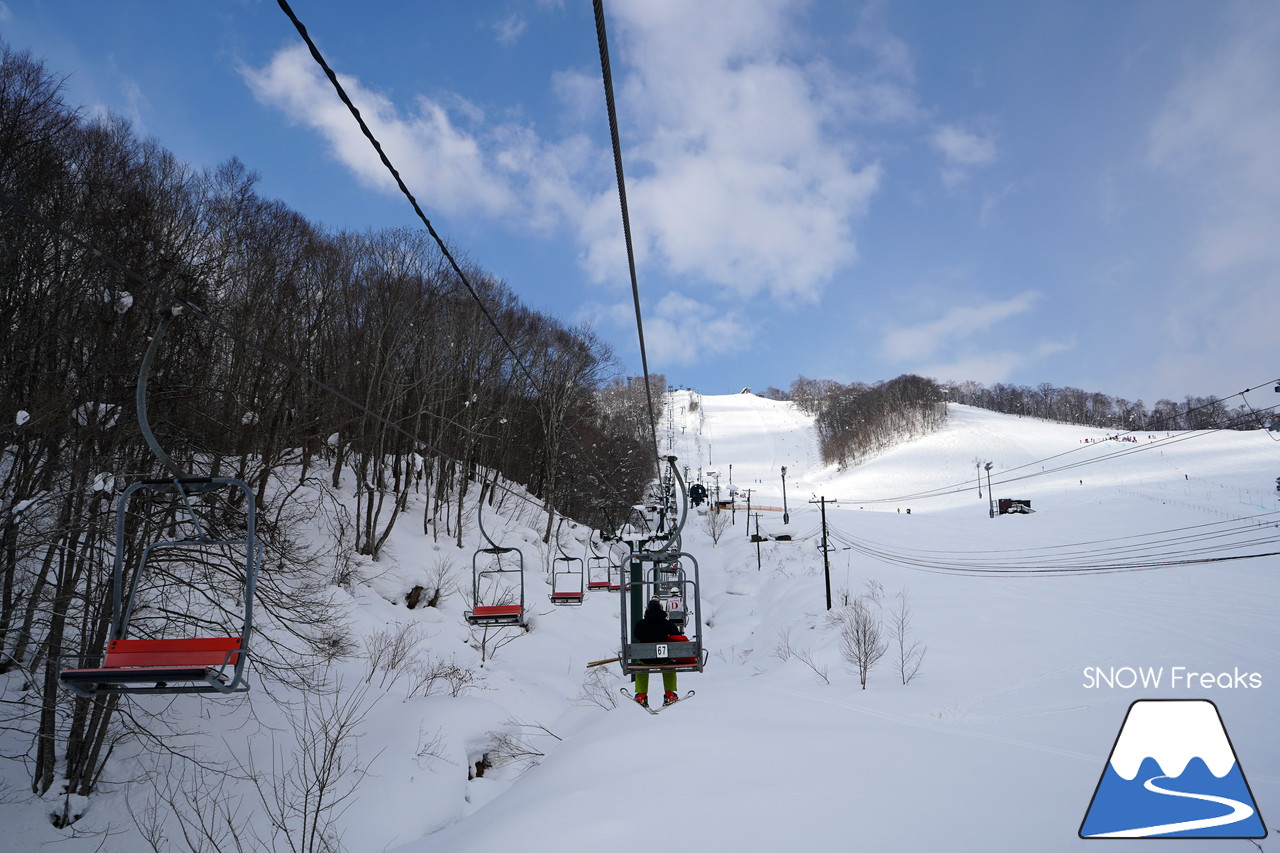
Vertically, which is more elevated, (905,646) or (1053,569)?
(1053,569)

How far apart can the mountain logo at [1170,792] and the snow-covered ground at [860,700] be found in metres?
0.43

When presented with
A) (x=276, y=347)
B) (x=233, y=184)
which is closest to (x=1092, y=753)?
(x=276, y=347)

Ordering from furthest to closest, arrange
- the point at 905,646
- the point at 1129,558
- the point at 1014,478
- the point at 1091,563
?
the point at 1014,478, the point at 1091,563, the point at 1129,558, the point at 905,646

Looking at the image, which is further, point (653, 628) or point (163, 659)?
point (653, 628)

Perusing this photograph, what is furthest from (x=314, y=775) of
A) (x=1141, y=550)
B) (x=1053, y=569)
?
(x=1141, y=550)

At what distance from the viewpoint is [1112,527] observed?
146 feet

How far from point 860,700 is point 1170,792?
11.1m

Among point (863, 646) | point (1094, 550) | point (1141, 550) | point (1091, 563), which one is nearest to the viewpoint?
point (863, 646)

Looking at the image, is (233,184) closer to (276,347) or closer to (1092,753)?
(276,347)

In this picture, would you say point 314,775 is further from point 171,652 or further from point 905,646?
point 905,646

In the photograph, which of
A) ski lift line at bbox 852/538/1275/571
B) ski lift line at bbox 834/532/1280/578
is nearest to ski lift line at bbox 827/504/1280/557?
ski lift line at bbox 852/538/1275/571

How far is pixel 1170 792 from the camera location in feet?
31.8

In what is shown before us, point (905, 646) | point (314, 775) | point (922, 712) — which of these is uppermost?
point (905, 646)

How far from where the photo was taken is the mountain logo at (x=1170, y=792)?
31.1 ft
